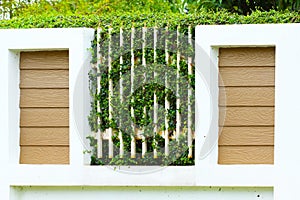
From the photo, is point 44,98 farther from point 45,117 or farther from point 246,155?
point 246,155

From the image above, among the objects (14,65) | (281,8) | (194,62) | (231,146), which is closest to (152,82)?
(194,62)

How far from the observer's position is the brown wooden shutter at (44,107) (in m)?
6.84

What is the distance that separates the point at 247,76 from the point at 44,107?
197 cm

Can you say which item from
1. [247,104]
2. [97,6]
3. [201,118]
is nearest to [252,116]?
[247,104]

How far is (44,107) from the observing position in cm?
688

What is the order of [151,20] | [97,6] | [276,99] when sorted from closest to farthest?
1. [276,99]
2. [151,20]
3. [97,6]

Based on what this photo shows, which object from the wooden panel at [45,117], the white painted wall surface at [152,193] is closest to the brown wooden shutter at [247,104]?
the white painted wall surface at [152,193]

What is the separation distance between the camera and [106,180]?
263 inches

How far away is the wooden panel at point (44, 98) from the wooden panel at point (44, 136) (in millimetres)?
242

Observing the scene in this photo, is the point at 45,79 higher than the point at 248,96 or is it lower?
higher

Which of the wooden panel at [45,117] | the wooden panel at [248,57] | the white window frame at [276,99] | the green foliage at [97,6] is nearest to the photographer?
the white window frame at [276,99]

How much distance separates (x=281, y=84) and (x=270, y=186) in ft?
3.12

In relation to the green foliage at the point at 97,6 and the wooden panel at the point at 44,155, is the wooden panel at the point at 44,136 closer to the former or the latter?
the wooden panel at the point at 44,155

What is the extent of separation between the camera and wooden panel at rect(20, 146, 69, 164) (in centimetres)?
686
